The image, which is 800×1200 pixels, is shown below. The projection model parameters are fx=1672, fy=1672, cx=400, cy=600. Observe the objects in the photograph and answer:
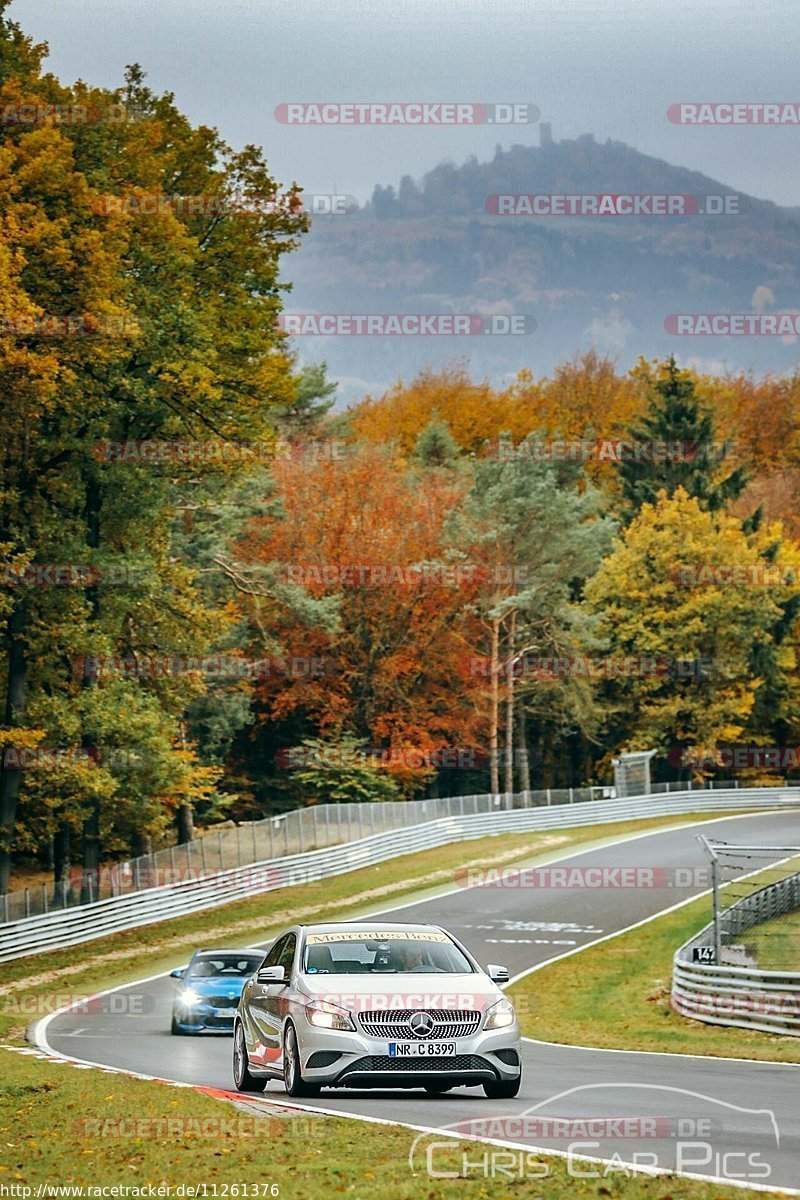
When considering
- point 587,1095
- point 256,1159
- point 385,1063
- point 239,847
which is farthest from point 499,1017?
point 239,847

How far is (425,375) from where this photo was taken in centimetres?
12356

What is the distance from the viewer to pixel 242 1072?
14961mm

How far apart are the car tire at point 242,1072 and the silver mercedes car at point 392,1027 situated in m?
0.64

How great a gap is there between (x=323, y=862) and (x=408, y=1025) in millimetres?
36853

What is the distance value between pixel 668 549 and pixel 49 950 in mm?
48088

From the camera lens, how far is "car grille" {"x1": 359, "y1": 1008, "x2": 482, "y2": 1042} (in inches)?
515

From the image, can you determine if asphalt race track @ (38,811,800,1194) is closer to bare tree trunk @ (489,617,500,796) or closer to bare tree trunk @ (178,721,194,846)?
bare tree trunk @ (178,721,194,846)

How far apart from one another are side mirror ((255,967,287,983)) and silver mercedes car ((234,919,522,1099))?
0.11ft

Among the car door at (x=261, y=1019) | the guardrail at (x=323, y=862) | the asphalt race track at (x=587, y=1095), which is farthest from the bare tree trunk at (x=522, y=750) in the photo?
the car door at (x=261, y=1019)

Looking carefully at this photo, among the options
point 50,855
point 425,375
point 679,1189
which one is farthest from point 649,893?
point 425,375

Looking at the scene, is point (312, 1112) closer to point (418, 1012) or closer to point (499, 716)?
point (418, 1012)

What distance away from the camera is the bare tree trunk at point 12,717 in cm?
3800

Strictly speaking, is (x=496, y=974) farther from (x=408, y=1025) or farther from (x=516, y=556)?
(x=516, y=556)

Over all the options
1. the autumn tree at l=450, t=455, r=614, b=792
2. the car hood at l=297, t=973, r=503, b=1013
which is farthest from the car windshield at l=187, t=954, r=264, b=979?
the autumn tree at l=450, t=455, r=614, b=792
